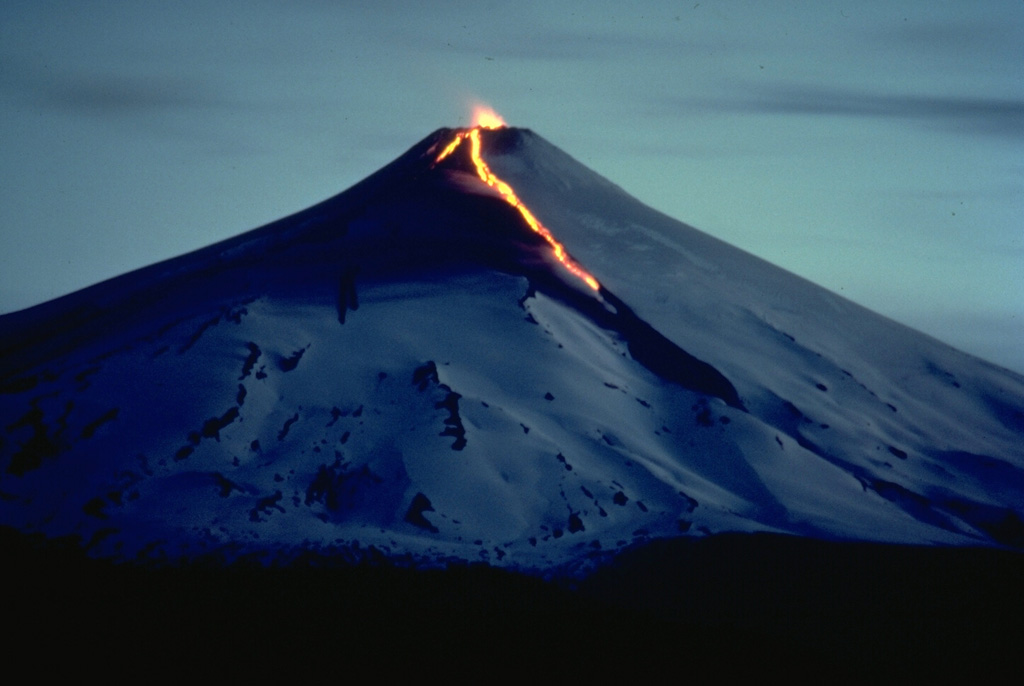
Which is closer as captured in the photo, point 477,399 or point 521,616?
point 521,616

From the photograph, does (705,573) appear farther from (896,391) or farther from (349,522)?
(896,391)

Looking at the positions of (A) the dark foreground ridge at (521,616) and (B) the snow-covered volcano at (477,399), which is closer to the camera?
(A) the dark foreground ridge at (521,616)

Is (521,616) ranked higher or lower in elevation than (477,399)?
lower

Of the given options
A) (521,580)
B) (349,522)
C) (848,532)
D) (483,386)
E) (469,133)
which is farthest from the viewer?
(469,133)

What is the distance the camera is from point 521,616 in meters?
18.9

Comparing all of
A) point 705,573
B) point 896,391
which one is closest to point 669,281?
point 896,391

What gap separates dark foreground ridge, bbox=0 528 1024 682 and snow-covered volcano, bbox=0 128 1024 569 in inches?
32.3

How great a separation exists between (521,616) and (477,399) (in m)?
7.02

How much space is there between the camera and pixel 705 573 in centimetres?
2080

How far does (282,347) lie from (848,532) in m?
11.2

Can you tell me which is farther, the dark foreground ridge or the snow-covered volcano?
the snow-covered volcano

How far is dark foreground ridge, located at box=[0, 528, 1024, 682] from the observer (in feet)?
59.0

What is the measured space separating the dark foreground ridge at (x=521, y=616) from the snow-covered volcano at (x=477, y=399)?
82 cm

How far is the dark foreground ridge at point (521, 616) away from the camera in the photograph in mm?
17969
